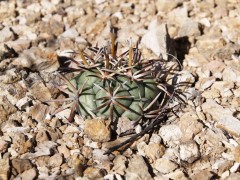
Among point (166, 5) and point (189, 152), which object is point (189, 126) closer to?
point (189, 152)

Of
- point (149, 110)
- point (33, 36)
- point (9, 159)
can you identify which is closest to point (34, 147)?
point (9, 159)

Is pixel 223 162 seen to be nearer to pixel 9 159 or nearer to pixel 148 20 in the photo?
pixel 9 159

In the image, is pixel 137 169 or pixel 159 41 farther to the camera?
pixel 159 41

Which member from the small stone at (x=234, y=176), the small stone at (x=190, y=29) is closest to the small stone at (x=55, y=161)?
the small stone at (x=234, y=176)

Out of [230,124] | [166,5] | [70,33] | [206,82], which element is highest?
[166,5]

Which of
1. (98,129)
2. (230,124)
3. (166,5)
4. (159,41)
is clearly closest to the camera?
(98,129)

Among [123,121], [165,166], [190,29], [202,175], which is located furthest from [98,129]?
[190,29]
